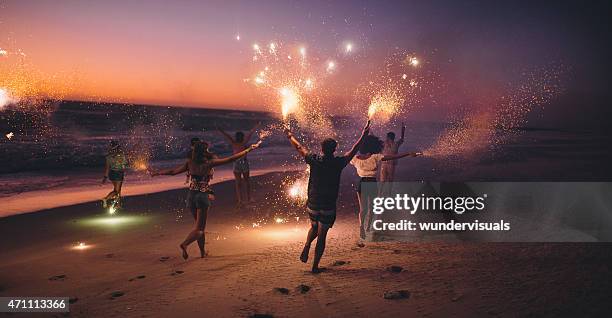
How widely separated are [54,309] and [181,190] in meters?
11.4

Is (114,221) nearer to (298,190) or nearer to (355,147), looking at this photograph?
(298,190)

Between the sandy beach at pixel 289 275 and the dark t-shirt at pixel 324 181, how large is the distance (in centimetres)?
112

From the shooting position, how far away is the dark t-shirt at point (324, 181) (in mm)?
6676

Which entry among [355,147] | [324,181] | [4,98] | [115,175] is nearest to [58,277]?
[324,181]

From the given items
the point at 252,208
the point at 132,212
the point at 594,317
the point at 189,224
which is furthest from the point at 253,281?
the point at 132,212

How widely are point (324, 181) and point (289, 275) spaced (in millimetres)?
1579

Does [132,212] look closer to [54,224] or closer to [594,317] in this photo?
[54,224]

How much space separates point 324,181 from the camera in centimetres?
670

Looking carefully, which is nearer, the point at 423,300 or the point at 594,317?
the point at 594,317

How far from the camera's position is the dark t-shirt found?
263 inches

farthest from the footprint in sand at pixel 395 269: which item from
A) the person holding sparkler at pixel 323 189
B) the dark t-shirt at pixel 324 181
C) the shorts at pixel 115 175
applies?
the shorts at pixel 115 175

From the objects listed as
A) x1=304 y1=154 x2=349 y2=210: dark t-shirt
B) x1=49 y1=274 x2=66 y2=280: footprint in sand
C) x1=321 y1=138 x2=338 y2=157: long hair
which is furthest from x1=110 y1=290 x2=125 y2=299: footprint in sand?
x1=321 y1=138 x2=338 y2=157: long hair

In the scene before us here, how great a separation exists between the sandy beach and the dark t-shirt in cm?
112

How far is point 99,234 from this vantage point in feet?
32.8
